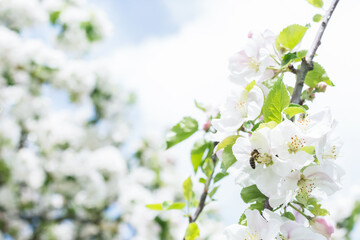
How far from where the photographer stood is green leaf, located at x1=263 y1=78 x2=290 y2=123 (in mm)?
585

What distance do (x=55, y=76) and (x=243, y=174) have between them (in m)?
4.77

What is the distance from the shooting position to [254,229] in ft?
1.83

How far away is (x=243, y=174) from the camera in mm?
624

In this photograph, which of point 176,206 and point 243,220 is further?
point 176,206

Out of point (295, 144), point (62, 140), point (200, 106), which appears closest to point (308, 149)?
point (295, 144)

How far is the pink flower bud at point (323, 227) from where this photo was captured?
2.04 feet

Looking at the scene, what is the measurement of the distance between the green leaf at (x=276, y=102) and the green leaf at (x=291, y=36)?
14 cm

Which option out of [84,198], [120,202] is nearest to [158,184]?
[120,202]

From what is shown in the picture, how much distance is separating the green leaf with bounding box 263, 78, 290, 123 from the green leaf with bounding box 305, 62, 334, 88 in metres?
0.16

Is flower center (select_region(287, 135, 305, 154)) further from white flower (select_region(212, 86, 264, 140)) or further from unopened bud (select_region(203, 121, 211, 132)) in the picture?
unopened bud (select_region(203, 121, 211, 132))

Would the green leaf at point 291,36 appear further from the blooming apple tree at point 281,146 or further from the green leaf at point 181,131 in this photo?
the green leaf at point 181,131

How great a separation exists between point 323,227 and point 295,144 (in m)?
0.17

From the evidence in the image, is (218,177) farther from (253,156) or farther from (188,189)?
(253,156)

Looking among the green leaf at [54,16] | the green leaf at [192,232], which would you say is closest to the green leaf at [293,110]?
the green leaf at [192,232]
